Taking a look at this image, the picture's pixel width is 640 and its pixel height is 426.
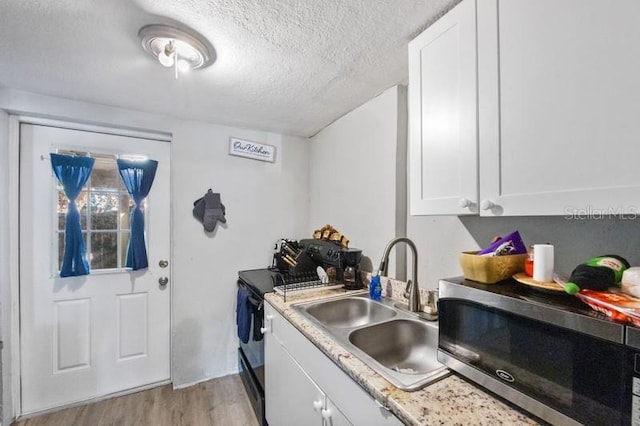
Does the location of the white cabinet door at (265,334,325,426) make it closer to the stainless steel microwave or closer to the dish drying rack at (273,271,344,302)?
the dish drying rack at (273,271,344,302)

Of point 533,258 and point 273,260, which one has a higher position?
point 533,258

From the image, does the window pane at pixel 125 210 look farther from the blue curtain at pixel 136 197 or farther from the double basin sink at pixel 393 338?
the double basin sink at pixel 393 338

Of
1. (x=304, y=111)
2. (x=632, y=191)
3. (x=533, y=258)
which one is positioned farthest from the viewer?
(x=304, y=111)

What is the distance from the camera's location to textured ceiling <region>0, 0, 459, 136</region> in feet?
3.20

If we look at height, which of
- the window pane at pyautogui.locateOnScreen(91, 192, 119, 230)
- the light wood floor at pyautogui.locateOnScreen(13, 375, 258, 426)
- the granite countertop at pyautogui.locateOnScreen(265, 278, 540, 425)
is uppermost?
the window pane at pyautogui.locateOnScreen(91, 192, 119, 230)

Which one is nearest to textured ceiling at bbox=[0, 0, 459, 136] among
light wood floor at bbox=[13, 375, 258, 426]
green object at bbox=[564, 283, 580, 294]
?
green object at bbox=[564, 283, 580, 294]

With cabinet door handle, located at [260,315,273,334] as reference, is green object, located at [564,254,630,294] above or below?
above

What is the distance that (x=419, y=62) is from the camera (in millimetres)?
1066

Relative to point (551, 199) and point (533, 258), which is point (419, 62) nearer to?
point (551, 199)

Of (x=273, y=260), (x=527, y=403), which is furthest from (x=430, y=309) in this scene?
(x=273, y=260)

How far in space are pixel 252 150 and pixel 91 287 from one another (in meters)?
1.58

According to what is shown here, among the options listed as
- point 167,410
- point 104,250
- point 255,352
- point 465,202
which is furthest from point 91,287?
point 465,202

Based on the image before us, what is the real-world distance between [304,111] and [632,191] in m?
1.76

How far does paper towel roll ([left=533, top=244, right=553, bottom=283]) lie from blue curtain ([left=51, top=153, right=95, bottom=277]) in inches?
99.6
